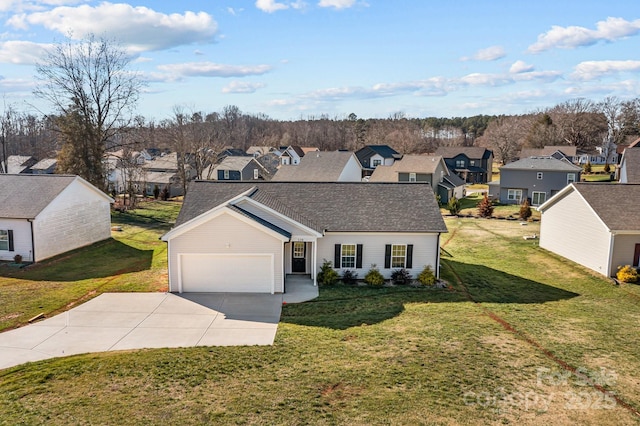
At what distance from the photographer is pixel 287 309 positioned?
736 inches

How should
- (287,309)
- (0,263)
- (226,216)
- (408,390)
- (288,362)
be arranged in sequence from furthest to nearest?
(0,263) → (226,216) → (287,309) → (288,362) → (408,390)

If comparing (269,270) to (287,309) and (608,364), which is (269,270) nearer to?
(287,309)

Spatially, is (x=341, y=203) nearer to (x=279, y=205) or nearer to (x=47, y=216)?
(x=279, y=205)

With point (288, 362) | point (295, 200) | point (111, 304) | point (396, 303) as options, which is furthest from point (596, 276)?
point (111, 304)

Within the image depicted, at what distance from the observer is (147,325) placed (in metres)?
16.8

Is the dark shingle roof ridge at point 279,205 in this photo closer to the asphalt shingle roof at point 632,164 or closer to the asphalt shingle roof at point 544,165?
the asphalt shingle roof at point 544,165

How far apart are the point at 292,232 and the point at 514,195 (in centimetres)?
3687

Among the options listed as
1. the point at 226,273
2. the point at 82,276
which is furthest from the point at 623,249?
the point at 82,276

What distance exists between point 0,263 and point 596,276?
3341 cm

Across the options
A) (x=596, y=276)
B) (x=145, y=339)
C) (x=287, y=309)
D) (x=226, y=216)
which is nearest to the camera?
(x=145, y=339)

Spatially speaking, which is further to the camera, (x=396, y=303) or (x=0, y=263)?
(x=0, y=263)

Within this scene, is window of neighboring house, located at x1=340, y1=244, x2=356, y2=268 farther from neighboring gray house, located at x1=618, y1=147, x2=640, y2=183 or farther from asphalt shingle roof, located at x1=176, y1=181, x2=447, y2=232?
neighboring gray house, located at x1=618, y1=147, x2=640, y2=183

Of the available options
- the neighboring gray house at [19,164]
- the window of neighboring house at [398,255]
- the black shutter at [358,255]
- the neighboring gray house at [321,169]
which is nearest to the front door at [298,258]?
the black shutter at [358,255]

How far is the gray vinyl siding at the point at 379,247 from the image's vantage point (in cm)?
2275
